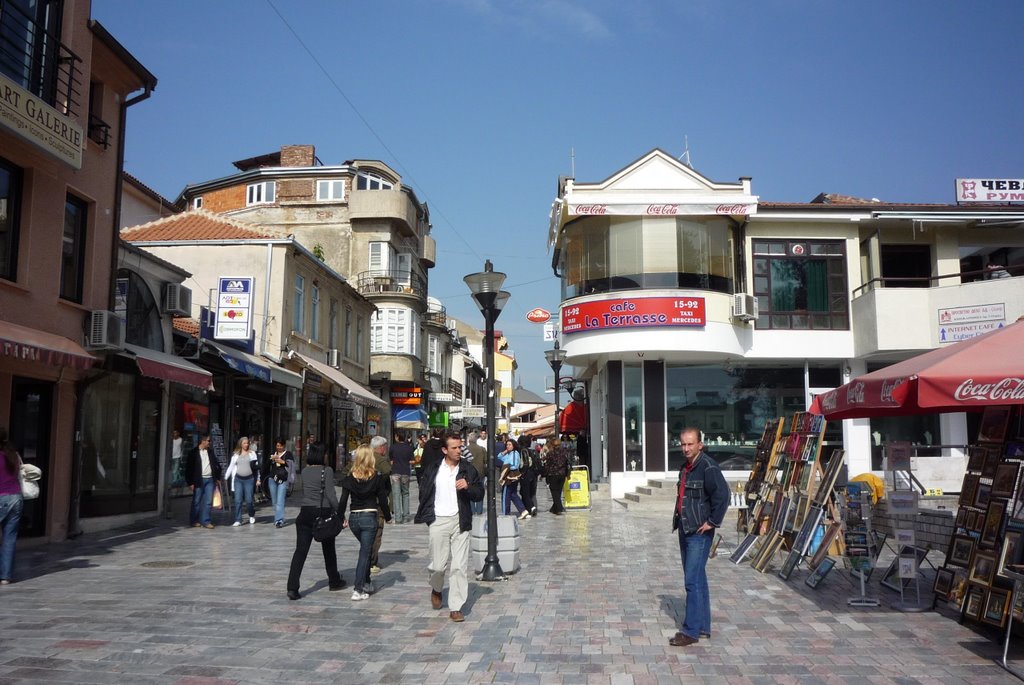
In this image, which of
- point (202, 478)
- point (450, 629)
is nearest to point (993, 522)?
point (450, 629)

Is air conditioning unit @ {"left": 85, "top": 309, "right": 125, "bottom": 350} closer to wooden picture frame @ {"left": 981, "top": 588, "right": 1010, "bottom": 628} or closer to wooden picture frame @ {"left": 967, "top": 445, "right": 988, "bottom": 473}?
wooden picture frame @ {"left": 967, "top": 445, "right": 988, "bottom": 473}

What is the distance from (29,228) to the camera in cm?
1269

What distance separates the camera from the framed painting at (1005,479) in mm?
7516

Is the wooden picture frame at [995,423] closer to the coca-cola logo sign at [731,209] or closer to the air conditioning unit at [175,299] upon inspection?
the coca-cola logo sign at [731,209]

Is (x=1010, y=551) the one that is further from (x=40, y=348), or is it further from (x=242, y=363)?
(x=242, y=363)

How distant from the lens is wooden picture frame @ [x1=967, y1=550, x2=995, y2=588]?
738 centimetres

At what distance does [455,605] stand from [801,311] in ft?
60.7

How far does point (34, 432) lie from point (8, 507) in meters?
4.15

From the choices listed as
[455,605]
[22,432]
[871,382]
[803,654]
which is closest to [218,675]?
[455,605]

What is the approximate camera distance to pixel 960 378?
720 cm

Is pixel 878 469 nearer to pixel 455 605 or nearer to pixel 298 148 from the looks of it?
pixel 455 605

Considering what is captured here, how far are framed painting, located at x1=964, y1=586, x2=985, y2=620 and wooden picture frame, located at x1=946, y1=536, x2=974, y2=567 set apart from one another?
1.11 ft

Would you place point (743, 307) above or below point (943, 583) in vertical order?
above

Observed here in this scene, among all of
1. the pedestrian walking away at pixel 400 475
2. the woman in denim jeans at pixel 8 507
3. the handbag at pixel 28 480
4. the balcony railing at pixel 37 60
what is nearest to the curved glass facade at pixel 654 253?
the pedestrian walking away at pixel 400 475
